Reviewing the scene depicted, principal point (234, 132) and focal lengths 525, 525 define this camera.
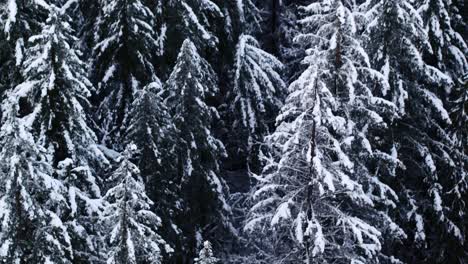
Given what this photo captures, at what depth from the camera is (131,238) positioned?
11.3 metres

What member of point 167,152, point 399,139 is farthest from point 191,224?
point 399,139

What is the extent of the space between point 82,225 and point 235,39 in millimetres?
10354

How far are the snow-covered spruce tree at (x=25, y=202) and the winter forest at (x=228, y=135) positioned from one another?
38 millimetres

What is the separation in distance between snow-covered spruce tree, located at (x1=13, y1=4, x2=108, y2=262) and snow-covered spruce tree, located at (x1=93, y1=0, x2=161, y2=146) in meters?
3.60

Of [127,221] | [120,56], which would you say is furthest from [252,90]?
[127,221]

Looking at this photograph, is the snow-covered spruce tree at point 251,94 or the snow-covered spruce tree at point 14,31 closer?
the snow-covered spruce tree at point 14,31

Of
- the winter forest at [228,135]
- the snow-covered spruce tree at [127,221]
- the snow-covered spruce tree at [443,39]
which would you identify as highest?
the snow-covered spruce tree at [443,39]

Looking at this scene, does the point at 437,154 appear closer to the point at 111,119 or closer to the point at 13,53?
the point at 111,119

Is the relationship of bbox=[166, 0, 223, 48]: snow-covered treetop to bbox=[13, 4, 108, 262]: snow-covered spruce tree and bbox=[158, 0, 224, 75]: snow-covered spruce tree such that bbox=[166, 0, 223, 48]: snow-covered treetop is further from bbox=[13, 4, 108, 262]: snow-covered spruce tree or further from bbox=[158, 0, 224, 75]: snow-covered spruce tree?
bbox=[13, 4, 108, 262]: snow-covered spruce tree

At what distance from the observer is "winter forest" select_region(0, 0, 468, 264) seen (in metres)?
11.5

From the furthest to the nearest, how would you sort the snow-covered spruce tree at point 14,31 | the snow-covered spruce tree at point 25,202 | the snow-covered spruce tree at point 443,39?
the snow-covered spruce tree at point 443,39
the snow-covered spruce tree at point 14,31
the snow-covered spruce tree at point 25,202

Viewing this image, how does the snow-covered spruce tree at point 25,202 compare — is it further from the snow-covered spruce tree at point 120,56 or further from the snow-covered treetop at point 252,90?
the snow-covered treetop at point 252,90

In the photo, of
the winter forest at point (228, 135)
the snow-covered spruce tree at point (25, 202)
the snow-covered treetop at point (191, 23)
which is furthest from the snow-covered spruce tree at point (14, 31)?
the snow-covered treetop at point (191, 23)

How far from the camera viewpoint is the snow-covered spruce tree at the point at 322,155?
1152 centimetres
